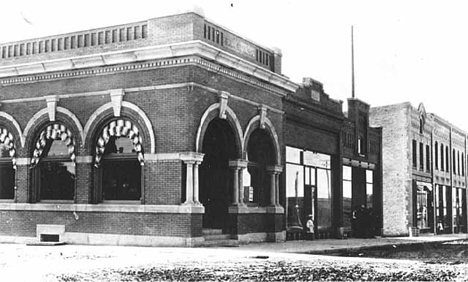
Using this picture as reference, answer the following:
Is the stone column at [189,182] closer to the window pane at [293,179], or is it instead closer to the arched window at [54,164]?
the arched window at [54,164]

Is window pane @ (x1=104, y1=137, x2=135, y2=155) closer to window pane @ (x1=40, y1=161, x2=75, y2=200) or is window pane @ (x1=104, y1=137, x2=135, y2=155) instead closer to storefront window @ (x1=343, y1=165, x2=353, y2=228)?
window pane @ (x1=40, y1=161, x2=75, y2=200)

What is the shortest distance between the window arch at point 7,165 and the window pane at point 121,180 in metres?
3.87

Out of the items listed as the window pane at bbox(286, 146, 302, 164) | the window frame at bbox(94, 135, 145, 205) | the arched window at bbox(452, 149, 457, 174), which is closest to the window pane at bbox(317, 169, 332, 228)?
the window pane at bbox(286, 146, 302, 164)

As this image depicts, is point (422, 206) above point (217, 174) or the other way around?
the other way around

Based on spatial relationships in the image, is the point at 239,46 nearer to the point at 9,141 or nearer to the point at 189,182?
the point at 189,182

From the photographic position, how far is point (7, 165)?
23.7m

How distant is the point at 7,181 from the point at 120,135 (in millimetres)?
5273

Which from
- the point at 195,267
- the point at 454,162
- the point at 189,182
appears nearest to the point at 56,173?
Result: the point at 189,182

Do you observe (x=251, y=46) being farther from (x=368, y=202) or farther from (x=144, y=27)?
(x=368, y=202)

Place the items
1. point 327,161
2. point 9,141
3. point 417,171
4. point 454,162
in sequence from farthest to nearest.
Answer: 1. point 454,162
2. point 417,171
3. point 327,161
4. point 9,141

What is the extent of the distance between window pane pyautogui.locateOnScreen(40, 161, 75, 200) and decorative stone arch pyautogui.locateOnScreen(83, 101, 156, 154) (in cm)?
141

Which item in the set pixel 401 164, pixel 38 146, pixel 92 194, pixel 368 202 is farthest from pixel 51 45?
pixel 401 164

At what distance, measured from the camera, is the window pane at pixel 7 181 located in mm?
23500

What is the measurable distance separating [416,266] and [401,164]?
26.0m
